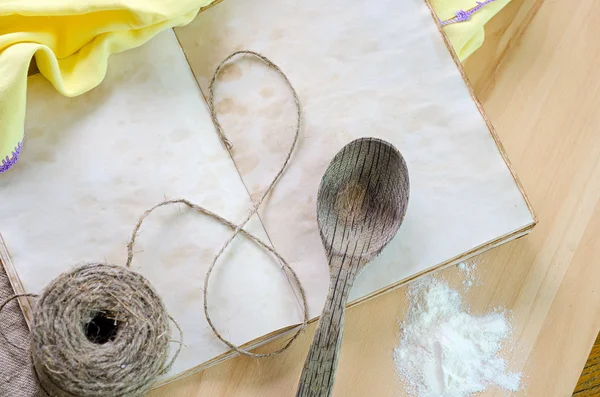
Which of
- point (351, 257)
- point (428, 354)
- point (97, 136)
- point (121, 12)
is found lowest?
point (428, 354)

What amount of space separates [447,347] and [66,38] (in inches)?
20.7

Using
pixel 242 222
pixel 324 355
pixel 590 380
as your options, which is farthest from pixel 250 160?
pixel 590 380

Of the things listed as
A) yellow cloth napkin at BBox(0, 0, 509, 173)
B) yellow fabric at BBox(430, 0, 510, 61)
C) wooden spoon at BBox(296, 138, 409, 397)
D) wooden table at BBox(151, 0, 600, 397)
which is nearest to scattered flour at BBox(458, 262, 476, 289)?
Result: wooden table at BBox(151, 0, 600, 397)

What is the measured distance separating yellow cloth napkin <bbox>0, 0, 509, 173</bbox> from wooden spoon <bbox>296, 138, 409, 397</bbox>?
237 millimetres

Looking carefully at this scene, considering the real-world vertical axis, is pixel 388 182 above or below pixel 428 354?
above

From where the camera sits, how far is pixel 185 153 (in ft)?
2.27

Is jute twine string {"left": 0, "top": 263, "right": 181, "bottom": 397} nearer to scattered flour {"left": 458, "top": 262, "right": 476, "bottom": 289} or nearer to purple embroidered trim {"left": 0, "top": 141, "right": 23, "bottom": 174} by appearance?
purple embroidered trim {"left": 0, "top": 141, "right": 23, "bottom": 174}

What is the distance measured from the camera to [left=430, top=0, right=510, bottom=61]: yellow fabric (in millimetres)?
745

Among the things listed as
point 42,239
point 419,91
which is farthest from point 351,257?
point 42,239

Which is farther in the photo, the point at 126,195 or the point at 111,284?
the point at 126,195

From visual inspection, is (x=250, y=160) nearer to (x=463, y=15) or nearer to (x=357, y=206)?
(x=357, y=206)

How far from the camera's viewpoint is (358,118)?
2.32 ft

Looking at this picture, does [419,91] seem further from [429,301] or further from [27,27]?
[27,27]

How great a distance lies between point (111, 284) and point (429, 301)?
0.35 m
